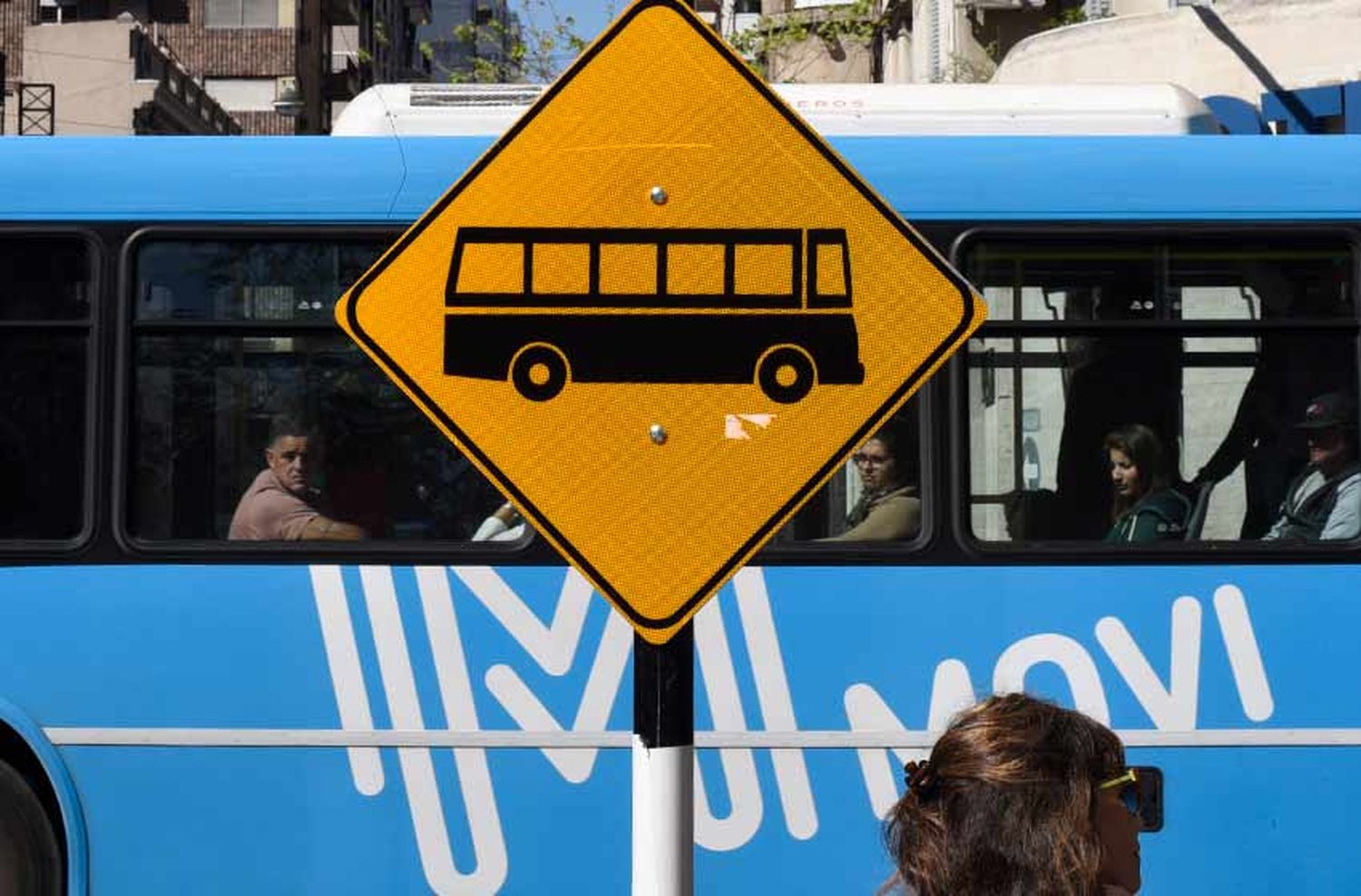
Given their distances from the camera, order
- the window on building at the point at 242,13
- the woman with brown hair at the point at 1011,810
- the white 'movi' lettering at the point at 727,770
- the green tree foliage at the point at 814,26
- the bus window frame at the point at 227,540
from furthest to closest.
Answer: the window on building at the point at 242,13 → the green tree foliage at the point at 814,26 → the bus window frame at the point at 227,540 → the white 'movi' lettering at the point at 727,770 → the woman with brown hair at the point at 1011,810

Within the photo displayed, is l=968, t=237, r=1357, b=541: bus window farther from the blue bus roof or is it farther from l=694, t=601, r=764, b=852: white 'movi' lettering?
l=694, t=601, r=764, b=852: white 'movi' lettering

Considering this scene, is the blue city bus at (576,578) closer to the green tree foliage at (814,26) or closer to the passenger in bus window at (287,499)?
the passenger in bus window at (287,499)

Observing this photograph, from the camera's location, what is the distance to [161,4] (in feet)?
200

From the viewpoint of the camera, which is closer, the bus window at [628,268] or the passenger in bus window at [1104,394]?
the bus window at [628,268]

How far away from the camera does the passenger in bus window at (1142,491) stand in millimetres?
7324

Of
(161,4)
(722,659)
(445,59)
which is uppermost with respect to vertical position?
(445,59)

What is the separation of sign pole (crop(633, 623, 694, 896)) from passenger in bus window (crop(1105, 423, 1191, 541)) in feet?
12.3

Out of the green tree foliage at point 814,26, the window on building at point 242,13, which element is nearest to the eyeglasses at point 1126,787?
the green tree foliage at point 814,26

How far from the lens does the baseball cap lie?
740cm

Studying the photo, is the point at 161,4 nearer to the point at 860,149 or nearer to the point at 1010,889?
the point at 860,149

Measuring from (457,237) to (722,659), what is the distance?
345cm

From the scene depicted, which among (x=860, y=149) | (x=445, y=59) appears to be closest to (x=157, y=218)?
(x=860, y=149)

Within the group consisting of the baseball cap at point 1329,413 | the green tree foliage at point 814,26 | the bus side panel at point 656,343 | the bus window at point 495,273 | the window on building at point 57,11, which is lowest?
the baseball cap at point 1329,413

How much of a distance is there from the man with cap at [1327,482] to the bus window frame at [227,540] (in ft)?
8.40
